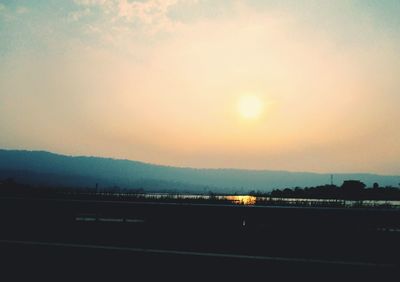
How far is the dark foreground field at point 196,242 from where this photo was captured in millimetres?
4543

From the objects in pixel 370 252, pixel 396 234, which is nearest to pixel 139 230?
pixel 370 252

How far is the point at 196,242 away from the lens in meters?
9.86

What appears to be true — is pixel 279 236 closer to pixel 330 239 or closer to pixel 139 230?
pixel 330 239

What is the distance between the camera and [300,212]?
10.5 meters

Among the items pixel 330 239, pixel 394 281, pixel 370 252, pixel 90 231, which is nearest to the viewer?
pixel 394 281

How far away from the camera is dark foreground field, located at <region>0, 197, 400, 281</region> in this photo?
4.54 metres

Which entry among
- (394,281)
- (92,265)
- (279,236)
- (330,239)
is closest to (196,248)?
(279,236)

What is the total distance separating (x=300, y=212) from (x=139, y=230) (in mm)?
4960

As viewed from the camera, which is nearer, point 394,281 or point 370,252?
point 394,281

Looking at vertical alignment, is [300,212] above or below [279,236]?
above

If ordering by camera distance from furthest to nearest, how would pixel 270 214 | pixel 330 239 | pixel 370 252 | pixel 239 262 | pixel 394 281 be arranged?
pixel 270 214 < pixel 330 239 < pixel 370 252 < pixel 239 262 < pixel 394 281

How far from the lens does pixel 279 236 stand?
10.8 meters

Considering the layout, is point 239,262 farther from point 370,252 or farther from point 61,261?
point 370,252

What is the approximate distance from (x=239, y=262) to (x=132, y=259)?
53.7 inches
